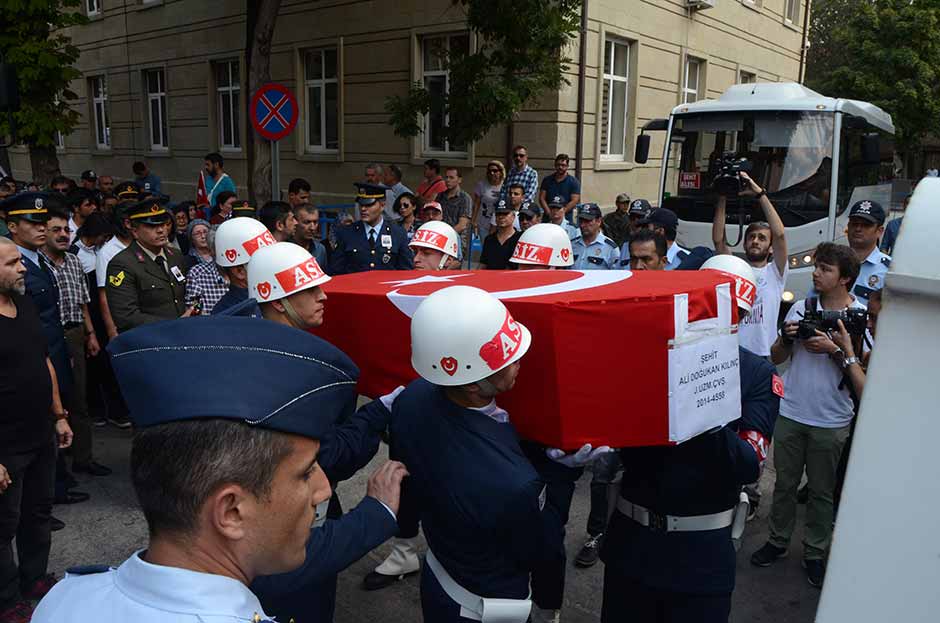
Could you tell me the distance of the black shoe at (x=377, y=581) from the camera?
3865 mm

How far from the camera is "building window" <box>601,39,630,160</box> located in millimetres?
13863

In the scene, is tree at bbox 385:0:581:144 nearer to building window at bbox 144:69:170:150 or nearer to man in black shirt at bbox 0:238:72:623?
man in black shirt at bbox 0:238:72:623

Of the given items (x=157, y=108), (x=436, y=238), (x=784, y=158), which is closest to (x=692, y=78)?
(x=784, y=158)

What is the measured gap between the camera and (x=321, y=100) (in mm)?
15312

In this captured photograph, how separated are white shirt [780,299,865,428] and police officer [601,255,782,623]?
60.5 inches

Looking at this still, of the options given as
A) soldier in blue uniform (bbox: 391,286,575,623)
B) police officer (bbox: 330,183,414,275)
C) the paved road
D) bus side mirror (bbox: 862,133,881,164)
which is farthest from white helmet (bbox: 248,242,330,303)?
bus side mirror (bbox: 862,133,881,164)

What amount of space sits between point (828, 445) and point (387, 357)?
8.40 ft

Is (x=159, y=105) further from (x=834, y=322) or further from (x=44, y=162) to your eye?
(x=834, y=322)

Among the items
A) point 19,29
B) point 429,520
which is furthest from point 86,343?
point 19,29

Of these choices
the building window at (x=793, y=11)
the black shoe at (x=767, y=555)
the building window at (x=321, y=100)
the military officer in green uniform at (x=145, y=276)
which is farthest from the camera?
the building window at (x=793, y=11)

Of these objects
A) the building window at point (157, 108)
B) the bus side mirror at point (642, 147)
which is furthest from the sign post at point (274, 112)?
the building window at point (157, 108)

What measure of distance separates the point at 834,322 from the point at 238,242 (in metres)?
3.17

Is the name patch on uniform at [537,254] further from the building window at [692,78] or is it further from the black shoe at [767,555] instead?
the building window at [692,78]

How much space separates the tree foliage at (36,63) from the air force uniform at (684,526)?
12.0 m
